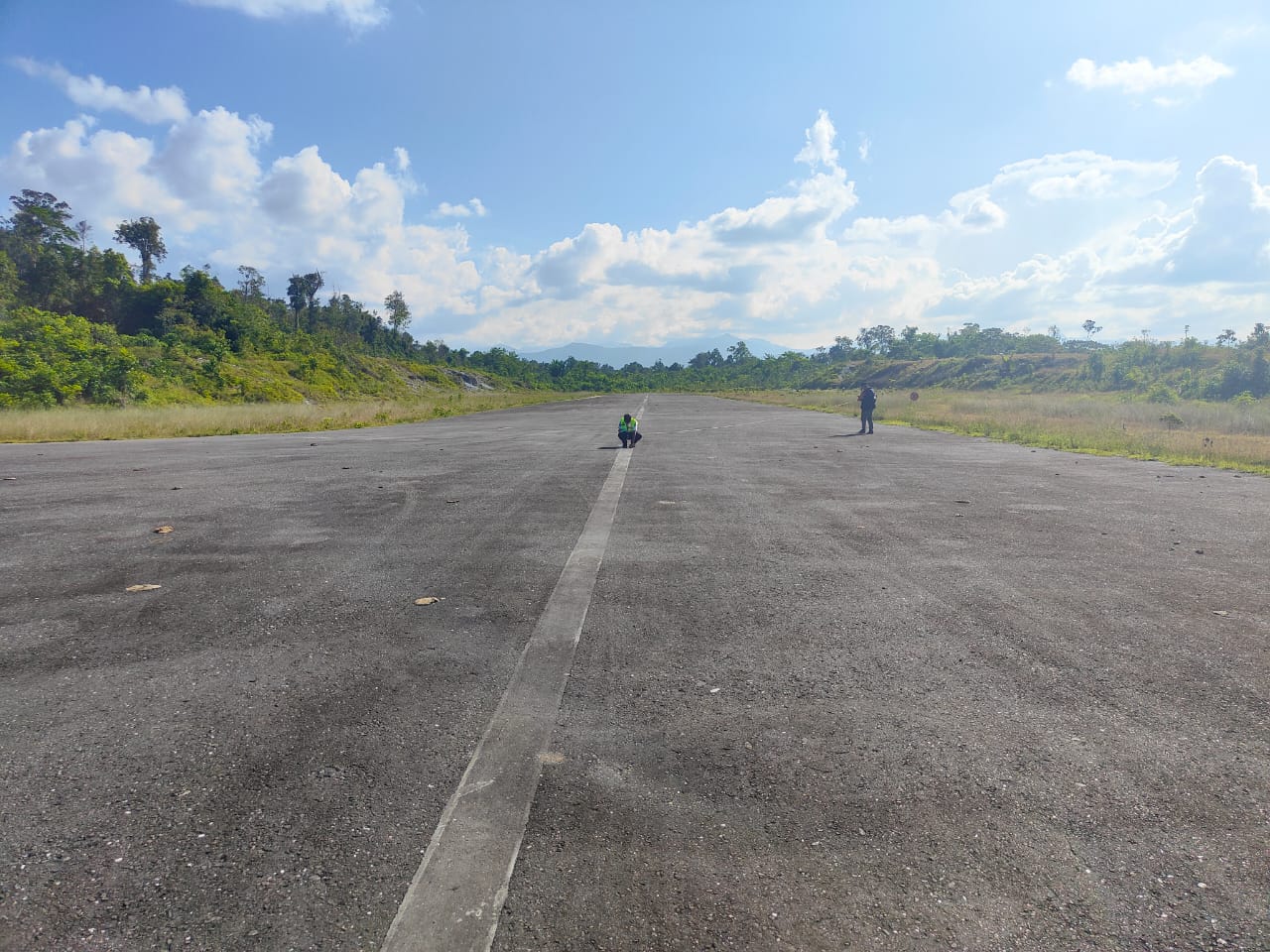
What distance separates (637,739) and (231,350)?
58448 mm

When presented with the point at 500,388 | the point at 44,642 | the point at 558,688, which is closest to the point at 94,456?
the point at 44,642

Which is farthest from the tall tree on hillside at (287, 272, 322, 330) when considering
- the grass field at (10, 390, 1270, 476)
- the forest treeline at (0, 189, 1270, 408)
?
the grass field at (10, 390, 1270, 476)

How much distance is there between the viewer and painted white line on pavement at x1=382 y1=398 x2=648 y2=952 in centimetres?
211

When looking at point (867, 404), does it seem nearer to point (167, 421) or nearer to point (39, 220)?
point (167, 421)

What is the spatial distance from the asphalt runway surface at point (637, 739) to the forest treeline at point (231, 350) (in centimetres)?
3164

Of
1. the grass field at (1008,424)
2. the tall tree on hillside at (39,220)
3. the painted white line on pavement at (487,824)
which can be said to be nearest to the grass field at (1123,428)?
the grass field at (1008,424)

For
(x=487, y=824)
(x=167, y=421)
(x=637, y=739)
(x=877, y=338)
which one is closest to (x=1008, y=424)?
(x=637, y=739)

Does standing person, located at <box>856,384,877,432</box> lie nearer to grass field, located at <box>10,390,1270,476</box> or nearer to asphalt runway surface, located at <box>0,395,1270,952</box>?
grass field, located at <box>10,390,1270,476</box>

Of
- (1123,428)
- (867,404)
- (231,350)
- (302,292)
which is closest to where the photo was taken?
(867,404)

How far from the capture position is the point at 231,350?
5238 cm

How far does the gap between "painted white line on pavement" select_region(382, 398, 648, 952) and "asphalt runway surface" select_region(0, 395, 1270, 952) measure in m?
0.02

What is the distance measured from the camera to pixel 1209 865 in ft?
7.85

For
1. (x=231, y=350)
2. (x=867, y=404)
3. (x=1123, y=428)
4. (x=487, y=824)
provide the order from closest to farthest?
(x=487, y=824) < (x=867, y=404) < (x=1123, y=428) < (x=231, y=350)

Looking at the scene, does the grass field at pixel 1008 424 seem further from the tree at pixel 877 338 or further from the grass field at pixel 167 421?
the tree at pixel 877 338
